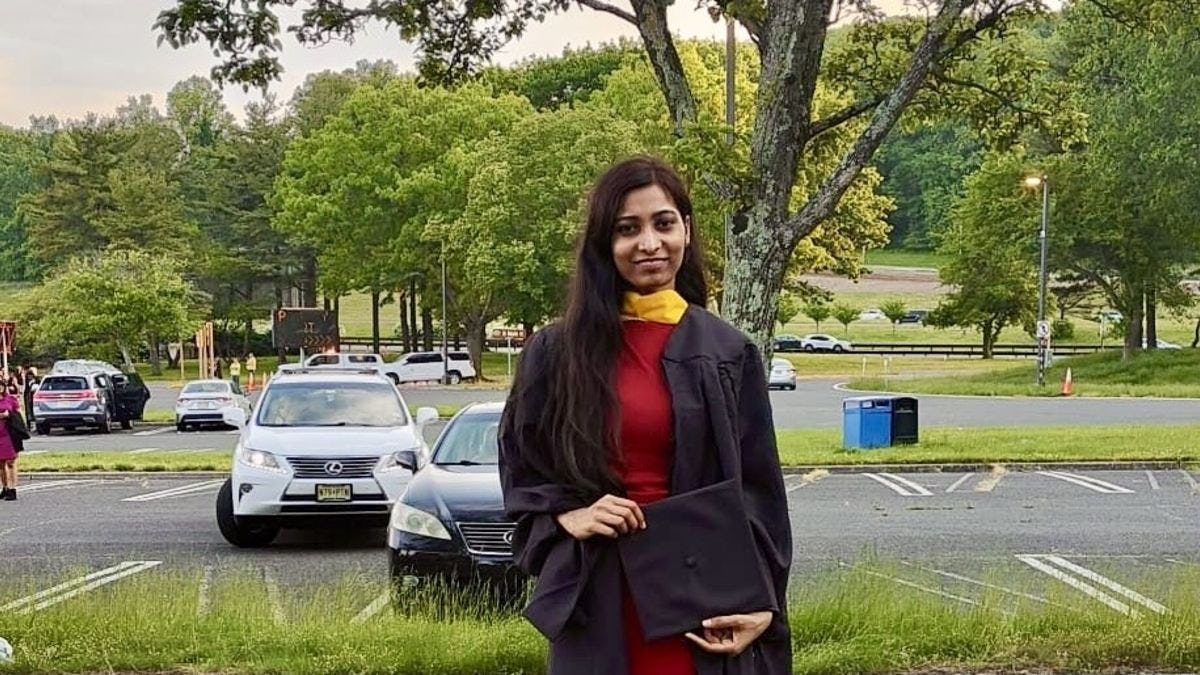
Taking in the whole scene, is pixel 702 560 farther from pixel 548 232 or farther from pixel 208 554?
pixel 548 232

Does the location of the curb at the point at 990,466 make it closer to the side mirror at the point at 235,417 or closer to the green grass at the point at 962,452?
the green grass at the point at 962,452

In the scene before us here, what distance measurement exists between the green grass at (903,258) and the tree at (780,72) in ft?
351

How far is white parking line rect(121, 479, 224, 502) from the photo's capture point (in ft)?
52.5

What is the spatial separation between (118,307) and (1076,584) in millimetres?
46035

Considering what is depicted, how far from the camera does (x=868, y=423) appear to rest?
66.2 feet

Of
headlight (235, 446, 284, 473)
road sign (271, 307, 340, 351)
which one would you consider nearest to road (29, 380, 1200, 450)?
road sign (271, 307, 340, 351)

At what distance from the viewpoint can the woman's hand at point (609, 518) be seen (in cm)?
276

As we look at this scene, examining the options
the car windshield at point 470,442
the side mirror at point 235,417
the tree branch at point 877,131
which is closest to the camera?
the tree branch at point 877,131

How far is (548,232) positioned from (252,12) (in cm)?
3850

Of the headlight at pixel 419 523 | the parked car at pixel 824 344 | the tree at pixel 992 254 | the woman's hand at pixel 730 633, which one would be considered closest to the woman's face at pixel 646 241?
the woman's hand at pixel 730 633

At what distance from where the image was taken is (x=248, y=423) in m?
12.4

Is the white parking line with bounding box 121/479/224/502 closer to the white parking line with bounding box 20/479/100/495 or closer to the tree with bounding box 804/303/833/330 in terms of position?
the white parking line with bounding box 20/479/100/495

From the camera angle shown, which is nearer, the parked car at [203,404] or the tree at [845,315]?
the parked car at [203,404]

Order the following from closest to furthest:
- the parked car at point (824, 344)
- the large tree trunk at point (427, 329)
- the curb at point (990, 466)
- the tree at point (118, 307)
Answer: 1. the curb at point (990, 466)
2. the tree at point (118, 307)
3. the large tree trunk at point (427, 329)
4. the parked car at point (824, 344)
